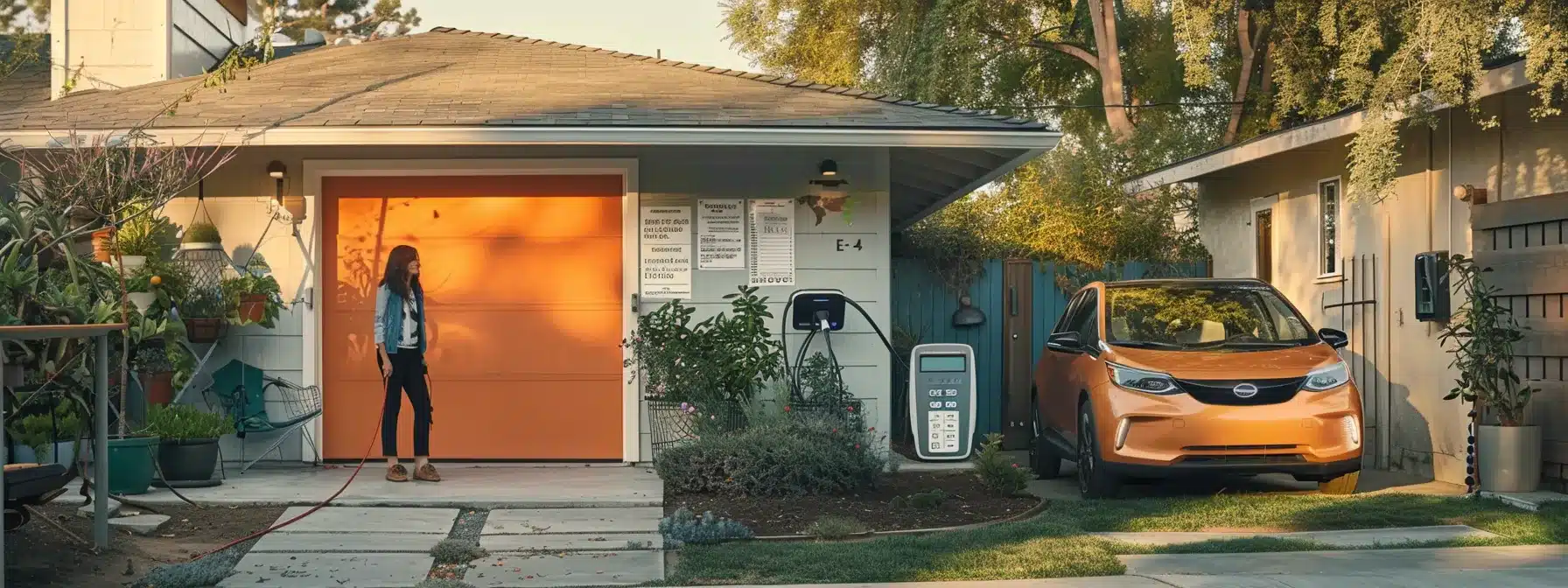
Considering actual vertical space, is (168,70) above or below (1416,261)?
above

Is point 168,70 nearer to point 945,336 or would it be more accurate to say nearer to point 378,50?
point 378,50

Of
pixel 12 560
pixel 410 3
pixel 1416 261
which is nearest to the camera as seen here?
pixel 12 560

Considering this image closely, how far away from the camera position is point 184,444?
8.59 m

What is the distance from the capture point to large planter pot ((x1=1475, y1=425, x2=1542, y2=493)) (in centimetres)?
907

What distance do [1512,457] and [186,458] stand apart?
8198 mm

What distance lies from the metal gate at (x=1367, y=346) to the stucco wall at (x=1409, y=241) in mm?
11

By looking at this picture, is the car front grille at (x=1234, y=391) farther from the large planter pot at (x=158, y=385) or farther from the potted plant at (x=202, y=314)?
the large planter pot at (x=158, y=385)

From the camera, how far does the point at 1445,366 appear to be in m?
10.3

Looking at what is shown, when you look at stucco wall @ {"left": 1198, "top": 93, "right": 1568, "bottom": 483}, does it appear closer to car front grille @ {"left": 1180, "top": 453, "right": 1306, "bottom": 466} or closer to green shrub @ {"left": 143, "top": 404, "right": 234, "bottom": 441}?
car front grille @ {"left": 1180, "top": 453, "right": 1306, "bottom": 466}

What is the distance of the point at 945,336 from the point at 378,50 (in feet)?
18.8

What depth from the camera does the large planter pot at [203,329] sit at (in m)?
9.68

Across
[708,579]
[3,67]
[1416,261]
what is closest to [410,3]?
[3,67]

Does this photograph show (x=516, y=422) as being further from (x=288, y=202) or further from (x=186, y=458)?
(x=186, y=458)

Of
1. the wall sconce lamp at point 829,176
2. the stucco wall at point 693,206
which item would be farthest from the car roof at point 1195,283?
the wall sconce lamp at point 829,176
